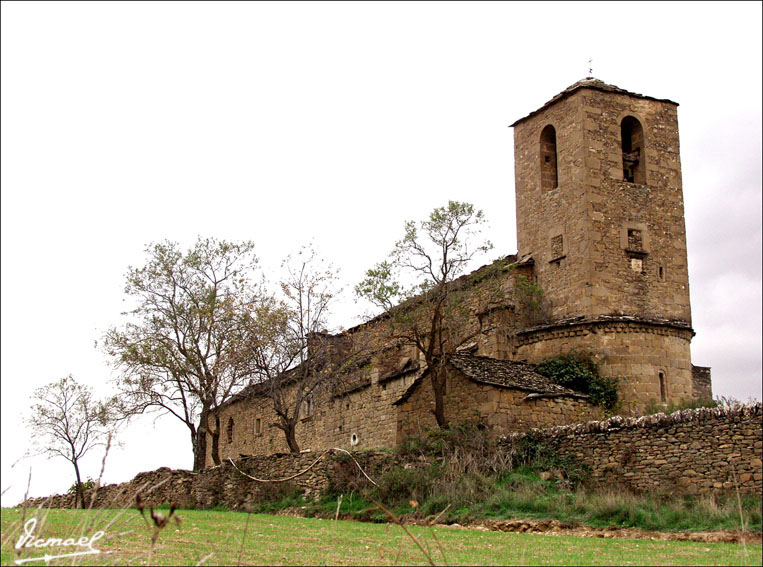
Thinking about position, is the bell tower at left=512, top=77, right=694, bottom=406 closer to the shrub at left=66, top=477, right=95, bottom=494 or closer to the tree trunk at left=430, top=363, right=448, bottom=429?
the tree trunk at left=430, top=363, right=448, bottom=429

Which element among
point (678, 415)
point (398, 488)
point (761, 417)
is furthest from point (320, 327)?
point (761, 417)

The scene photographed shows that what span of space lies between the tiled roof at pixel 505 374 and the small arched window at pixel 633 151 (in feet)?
27.4

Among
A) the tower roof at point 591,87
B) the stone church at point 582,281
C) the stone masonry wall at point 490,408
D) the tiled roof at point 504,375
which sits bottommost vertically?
the stone masonry wall at point 490,408

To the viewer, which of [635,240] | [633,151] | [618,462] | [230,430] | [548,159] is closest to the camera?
[618,462]

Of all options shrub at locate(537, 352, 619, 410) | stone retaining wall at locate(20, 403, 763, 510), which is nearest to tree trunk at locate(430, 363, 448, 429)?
stone retaining wall at locate(20, 403, 763, 510)

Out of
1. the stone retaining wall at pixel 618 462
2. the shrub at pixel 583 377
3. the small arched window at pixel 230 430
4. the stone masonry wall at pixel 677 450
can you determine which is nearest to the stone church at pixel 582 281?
the shrub at pixel 583 377

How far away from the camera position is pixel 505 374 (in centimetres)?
2452

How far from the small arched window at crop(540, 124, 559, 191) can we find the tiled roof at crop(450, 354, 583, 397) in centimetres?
742

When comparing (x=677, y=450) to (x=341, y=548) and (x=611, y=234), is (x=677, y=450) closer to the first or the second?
(x=341, y=548)

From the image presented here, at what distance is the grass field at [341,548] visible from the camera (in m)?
9.89

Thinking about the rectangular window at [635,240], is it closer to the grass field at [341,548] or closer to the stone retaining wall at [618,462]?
the stone retaining wall at [618,462]

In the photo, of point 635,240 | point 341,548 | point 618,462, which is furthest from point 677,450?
point 635,240

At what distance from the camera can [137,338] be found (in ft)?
96.0

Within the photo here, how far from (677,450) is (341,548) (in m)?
8.76
